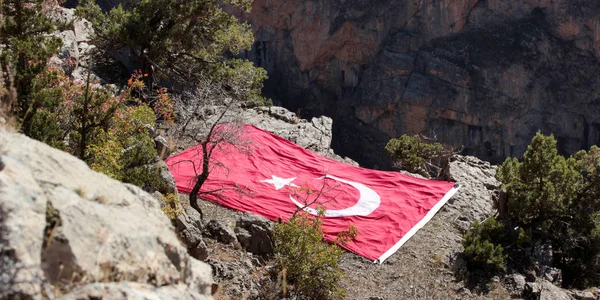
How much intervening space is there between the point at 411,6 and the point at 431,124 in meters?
9.35

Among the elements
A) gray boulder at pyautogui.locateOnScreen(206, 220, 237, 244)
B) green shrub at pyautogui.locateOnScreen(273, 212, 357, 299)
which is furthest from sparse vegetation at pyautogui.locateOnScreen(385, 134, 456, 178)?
green shrub at pyautogui.locateOnScreen(273, 212, 357, 299)

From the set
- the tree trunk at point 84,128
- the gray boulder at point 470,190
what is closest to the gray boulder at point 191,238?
the tree trunk at point 84,128

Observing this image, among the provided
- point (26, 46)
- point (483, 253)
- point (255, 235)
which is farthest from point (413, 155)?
point (26, 46)

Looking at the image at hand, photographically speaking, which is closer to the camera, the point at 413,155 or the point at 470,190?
the point at 470,190

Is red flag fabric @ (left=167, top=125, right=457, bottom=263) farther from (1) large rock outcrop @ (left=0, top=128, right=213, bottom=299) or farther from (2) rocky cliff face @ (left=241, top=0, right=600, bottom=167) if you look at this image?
(2) rocky cliff face @ (left=241, top=0, right=600, bottom=167)

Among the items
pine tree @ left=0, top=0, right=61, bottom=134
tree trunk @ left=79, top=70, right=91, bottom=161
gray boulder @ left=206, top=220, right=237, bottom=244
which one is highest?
pine tree @ left=0, top=0, right=61, bottom=134

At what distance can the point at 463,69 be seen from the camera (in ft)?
152

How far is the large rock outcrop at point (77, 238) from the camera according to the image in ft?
9.53

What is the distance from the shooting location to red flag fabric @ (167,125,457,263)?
1298 cm

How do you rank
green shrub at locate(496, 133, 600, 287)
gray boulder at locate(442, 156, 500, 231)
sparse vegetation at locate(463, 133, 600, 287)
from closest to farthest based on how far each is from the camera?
sparse vegetation at locate(463, 133, 600, 287), green shrub at locate(496, 133, 600, 287), gray boulder at locate(442, 156, 500, 231)

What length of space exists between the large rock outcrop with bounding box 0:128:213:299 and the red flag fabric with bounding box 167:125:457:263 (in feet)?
26.1

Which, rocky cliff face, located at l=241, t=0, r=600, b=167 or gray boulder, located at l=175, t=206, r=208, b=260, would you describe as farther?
rocky cliff face, located at l=241, t=0, r=600, b=167

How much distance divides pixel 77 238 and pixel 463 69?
45.8 metres

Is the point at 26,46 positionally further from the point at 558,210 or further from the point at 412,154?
the point at 412,154
